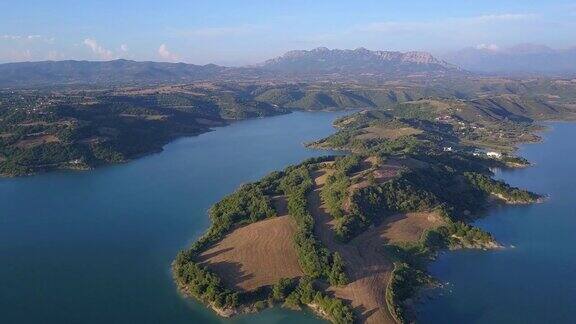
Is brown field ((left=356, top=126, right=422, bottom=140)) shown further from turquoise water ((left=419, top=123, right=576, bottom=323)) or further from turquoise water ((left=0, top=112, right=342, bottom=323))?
turquoise water ((left=419, top=123, right=576, bottom=323))

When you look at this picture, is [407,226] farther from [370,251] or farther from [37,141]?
[37,141]

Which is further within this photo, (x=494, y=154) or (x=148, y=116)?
(x=148, y=116)

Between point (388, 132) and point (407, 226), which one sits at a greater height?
point (407, 226)

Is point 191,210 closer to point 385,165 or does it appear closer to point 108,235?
point 108,235

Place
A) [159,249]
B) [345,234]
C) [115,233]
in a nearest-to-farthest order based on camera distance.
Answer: [345,234]
[159,249]
[115,233]

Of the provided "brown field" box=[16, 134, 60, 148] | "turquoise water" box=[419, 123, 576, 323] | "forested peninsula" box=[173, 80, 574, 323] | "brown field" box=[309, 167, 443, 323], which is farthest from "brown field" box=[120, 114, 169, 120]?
"turquoise water" box=[419, 123, 576, 323]

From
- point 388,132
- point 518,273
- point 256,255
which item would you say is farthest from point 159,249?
point 388,132

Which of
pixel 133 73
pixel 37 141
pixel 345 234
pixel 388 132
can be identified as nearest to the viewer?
pixel 345 234
